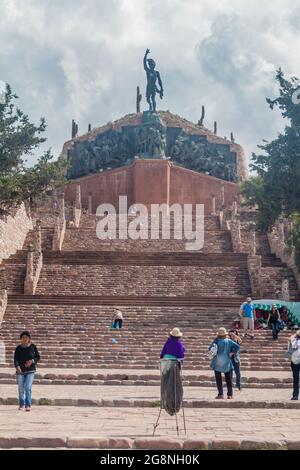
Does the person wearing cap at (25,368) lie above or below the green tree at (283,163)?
below

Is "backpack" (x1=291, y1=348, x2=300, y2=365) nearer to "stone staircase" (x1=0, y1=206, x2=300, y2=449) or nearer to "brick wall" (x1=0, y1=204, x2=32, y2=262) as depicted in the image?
"stone staircase" (x1=0, y1=206, x2=300, y2=449)

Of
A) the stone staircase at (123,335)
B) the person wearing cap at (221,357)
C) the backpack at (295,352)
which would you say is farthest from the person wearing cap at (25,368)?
the stone staircase at (123,335)

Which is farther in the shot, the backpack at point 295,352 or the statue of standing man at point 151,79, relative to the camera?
the statue of standing man at point 151,79

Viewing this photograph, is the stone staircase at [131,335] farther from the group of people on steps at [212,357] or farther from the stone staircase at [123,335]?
the group of people on steps at [212,357]

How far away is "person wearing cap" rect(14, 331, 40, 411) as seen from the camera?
33.8ft

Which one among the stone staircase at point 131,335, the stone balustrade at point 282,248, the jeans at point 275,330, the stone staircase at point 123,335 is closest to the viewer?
the stone staircase at point 131,335

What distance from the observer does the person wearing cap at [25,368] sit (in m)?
10.3

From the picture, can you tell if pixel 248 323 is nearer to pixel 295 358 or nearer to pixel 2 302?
pixel 2 302

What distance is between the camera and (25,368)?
33.7 feet

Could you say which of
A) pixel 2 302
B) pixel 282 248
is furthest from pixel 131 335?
pixel 282 248

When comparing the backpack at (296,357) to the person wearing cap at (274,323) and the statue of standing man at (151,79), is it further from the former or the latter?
the statue of standing man at (151,79)

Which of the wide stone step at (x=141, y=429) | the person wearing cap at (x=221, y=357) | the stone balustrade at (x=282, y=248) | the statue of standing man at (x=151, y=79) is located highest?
the statue of standing man at (x=151, y=79)

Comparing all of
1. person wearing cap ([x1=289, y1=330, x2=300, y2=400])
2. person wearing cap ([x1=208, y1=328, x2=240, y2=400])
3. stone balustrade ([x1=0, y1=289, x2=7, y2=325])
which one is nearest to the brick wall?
stone balustrade ([x1=0, y1=289, x2=7, y2=325])

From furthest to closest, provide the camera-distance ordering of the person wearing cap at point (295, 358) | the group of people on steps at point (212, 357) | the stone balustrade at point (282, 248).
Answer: the stone balustrade at point (282, 248) → the person wearing cap at point (295, 358) → the group of people on steps at point (212, 357)
